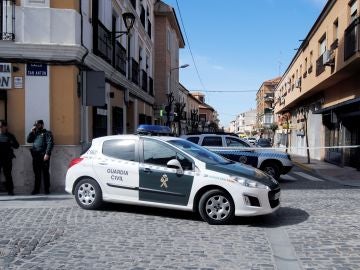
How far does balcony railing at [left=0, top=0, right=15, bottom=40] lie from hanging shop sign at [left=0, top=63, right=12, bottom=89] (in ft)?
2.33

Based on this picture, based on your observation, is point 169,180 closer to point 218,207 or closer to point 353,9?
point 218,207

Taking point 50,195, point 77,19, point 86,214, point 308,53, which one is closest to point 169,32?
point 308,53

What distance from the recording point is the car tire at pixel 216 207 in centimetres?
719

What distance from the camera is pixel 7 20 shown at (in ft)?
36.1

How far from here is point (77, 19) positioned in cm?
1142

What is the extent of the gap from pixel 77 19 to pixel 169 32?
79.5 ft

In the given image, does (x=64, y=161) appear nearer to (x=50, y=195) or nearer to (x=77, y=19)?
(x=50, y=195)

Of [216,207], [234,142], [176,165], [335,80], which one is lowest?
[216,207]

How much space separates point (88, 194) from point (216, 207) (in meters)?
2.67

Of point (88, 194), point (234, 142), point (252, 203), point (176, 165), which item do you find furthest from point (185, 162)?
point (234, 142)

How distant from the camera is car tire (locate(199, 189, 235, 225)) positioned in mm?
7188

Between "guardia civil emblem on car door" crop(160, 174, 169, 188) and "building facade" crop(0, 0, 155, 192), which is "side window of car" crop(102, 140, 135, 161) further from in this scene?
"building facade" crop(0, 0, 155, 192)

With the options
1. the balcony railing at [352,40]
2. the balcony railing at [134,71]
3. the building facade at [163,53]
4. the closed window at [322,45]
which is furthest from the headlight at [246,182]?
the building facade at [163,53]

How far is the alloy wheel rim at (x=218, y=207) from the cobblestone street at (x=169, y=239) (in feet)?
0.71
